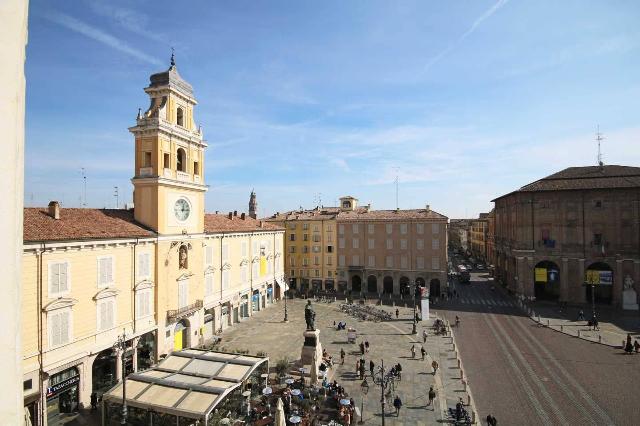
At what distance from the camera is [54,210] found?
2433 centimetres

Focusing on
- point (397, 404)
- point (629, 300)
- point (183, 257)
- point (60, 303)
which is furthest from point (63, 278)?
point (629, 300)

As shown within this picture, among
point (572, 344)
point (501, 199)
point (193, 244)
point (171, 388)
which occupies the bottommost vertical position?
point (572, 344)

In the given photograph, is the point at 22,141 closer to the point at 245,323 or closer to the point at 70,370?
the point at 70,370

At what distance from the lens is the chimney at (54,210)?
79.5ft

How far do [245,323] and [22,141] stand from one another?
43559 mm

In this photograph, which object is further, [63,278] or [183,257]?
[183,257]

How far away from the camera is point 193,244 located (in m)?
34.3

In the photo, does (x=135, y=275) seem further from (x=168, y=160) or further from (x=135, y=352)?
(x=168, y=160)

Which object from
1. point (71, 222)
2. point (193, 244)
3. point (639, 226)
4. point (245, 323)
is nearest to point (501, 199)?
point (639, 226)

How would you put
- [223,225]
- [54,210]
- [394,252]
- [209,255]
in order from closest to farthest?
1. [54,210]
2. [209,255]
3. [223,225]
4. [394,252]

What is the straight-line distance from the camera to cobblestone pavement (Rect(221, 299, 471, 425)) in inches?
915

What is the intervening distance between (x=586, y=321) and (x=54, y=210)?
169ft

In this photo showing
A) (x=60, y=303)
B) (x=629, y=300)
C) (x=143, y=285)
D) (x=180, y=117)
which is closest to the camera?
(x=60, y=303)

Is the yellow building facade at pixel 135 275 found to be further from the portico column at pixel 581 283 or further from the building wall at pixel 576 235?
the portico column at pixel 581 283
